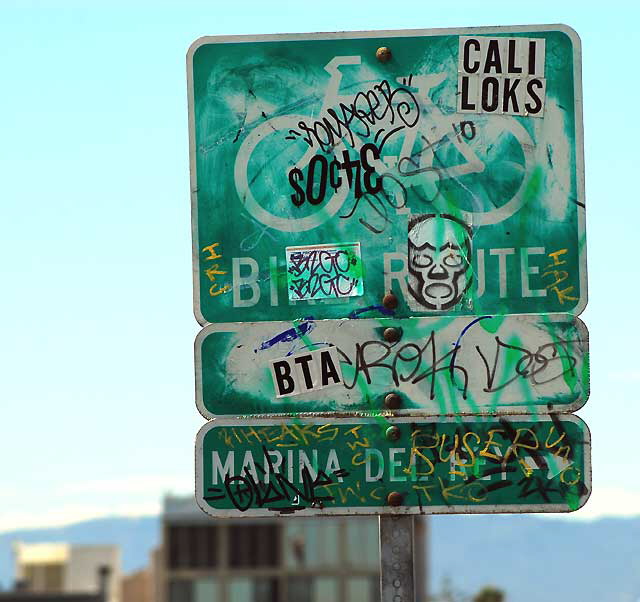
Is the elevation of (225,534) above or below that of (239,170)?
below

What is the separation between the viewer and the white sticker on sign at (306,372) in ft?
21.1

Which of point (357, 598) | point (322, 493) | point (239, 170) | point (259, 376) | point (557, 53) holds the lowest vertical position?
point (357, 598)

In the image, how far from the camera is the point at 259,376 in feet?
21.2

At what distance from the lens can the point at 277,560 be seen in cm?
9988

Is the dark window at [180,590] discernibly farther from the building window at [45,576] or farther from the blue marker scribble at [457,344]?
the blue marker scribble at [457,344]

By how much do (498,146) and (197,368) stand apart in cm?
139

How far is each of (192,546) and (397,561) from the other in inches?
3765

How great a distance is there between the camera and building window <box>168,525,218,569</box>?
100000 mm

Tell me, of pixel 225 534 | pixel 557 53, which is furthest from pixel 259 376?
pixel 225 534

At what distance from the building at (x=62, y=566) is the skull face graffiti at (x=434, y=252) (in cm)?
11871

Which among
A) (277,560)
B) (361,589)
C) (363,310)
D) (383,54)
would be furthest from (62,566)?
(383,54)

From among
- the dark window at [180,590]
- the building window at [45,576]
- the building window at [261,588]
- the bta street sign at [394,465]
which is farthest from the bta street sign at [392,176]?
the building window at [45,576]

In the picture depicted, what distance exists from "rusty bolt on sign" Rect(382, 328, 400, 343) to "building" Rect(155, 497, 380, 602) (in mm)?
93819

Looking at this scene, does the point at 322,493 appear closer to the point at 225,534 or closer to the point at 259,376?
the point at 259,376
